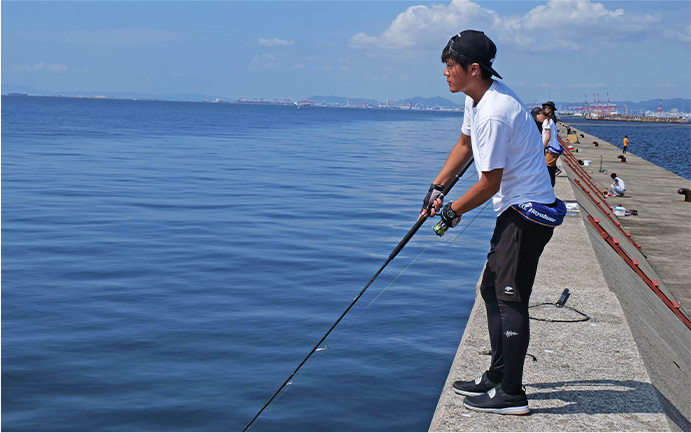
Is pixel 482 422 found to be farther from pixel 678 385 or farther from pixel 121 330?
pixel 121 330

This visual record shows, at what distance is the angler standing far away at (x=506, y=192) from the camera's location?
3.66m

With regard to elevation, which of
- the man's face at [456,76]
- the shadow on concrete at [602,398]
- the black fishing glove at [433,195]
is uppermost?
the man's face at [456,76]

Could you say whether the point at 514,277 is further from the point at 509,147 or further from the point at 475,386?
the point at 475,386

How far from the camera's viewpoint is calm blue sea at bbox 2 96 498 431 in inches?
237

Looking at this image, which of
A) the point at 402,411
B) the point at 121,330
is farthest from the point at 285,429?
the point at 121,330

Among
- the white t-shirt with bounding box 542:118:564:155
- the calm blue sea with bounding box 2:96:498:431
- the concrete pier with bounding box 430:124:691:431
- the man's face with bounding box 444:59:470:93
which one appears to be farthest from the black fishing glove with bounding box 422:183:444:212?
the white t-shirt with bounding box 542:118:564:155

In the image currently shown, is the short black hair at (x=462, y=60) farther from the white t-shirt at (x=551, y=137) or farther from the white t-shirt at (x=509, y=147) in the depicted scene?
the white t-shirt at (x=551, y=137)

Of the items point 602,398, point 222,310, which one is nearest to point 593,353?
point 602,398

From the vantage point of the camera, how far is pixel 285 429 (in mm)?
5605

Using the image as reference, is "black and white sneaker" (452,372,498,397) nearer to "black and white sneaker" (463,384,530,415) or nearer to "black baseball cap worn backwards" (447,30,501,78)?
"black and white sneaker" (463,384,530,415)

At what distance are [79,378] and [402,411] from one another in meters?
3.00

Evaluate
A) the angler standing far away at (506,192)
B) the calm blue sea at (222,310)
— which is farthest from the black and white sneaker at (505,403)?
the calm blue sea at (222,310)

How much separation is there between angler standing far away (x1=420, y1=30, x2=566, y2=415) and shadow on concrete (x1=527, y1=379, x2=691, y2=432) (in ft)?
0.96

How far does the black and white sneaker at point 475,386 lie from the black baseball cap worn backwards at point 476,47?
68.9 inches
